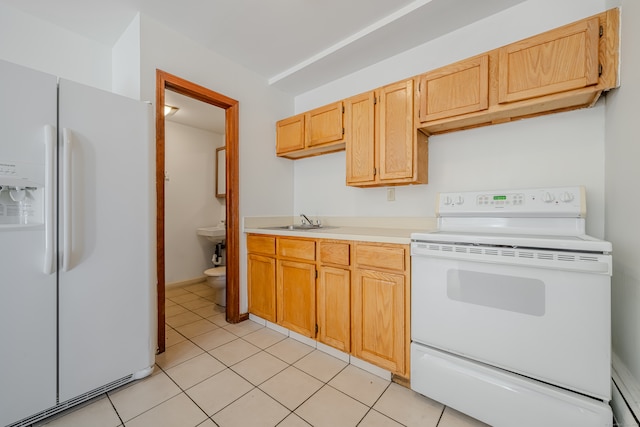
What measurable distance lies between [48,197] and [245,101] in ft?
5.96

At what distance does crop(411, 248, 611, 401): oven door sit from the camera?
1.09 meters

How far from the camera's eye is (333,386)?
1654mm

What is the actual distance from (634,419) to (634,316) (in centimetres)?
41

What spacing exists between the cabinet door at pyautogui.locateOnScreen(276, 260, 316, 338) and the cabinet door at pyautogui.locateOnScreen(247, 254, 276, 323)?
0.27ft

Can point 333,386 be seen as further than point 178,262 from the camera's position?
No

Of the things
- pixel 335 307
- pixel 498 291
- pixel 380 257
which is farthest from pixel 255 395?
pixel 498 291

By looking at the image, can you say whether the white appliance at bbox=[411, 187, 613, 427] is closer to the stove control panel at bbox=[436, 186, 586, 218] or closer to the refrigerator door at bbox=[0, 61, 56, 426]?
the stove control panel at bbox=[436, 186, 586, 218]

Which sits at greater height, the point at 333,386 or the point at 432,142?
the point at 432,142

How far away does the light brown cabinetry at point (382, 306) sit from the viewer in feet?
5.29

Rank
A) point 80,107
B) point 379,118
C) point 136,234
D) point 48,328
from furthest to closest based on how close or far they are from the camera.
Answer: point 379,118, point 136,234, point 80,107, point 48,328

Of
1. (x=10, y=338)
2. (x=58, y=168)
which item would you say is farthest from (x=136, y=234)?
(x=10, y=338)

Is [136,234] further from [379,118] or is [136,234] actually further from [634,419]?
[634,419]

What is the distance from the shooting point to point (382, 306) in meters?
1.71

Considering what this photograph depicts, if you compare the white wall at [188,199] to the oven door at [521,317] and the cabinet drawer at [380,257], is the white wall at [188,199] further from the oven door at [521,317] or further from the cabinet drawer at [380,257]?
the oven door at [521,317]
